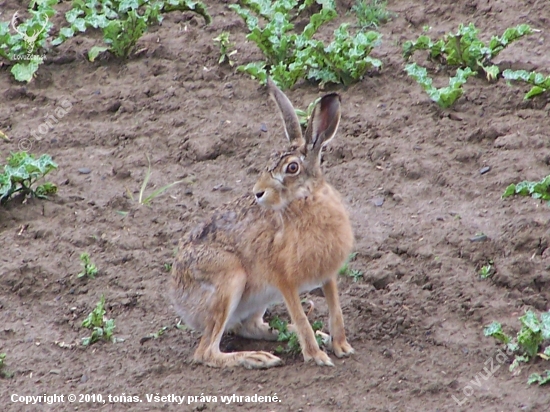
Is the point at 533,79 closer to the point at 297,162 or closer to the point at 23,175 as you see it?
the point at 297,162

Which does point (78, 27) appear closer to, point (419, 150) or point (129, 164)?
point (129, 164)

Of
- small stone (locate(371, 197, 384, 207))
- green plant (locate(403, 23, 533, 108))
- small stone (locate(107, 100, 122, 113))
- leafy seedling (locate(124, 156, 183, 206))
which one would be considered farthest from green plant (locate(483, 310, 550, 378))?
small stone (locate(107, 100, 122, 113))

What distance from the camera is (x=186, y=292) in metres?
5.93

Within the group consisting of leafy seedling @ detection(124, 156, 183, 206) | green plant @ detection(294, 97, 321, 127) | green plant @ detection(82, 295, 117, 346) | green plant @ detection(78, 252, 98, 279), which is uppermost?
green plant @ detection(294, 97, 321, 127)

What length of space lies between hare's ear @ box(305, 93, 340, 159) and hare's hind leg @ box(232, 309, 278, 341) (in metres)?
1.17

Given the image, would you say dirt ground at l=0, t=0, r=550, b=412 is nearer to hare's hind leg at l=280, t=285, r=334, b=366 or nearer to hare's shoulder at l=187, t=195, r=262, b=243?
hare's hind leg at l=280, t=285, r=334, b=366

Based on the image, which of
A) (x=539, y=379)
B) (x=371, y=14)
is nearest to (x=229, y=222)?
(x=539, y=379)

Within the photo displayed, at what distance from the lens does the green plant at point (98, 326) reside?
6.14 meters

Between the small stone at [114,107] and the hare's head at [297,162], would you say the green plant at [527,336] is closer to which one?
the hare's head at [297,162]

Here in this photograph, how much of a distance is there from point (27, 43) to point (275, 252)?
4.70 metres

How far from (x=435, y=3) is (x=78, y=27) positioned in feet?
11.4

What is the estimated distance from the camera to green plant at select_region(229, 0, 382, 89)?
27.5 feet

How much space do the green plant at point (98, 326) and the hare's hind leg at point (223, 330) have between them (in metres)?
0.67

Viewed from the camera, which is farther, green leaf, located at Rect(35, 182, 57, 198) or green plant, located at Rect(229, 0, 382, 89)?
green plant, located at Rect(229, 0, 382, 89)
